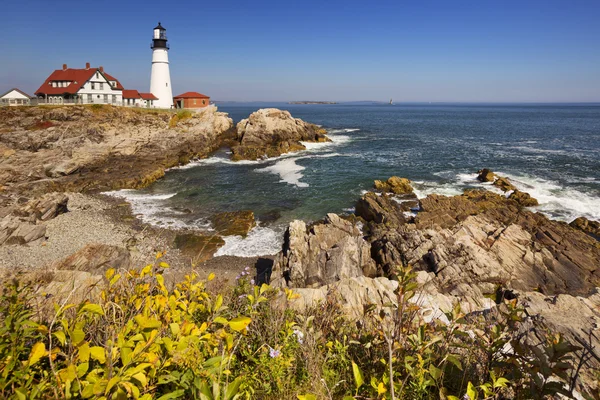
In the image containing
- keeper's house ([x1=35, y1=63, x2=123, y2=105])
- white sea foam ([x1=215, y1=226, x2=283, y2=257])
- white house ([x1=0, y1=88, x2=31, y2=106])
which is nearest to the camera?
Answer: white sea foam ([x1=215, y1=226, x2=283, y2=257])

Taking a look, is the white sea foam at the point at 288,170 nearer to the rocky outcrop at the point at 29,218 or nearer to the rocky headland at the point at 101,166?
the rocky headland at the point at 101,166

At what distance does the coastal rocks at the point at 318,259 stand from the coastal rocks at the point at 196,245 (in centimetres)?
540

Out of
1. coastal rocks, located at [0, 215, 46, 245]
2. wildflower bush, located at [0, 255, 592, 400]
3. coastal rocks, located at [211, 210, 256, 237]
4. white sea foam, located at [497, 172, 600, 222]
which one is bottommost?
coastal rocks, located at [211, 210, 256, 237]

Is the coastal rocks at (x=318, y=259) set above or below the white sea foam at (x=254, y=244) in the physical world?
above

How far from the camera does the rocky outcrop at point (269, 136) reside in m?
47.2

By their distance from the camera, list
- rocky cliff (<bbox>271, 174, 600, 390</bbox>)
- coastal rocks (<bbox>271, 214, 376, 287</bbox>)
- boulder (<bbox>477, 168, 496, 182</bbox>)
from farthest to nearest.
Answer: boulder (<bbox>477, 168, 496, 182</bbox>) < coastal rocks (<bbox>271, 214, 376, 287</bbox>) < rocky cliff (<bbox>271, 174, 600, 390</bbox>)

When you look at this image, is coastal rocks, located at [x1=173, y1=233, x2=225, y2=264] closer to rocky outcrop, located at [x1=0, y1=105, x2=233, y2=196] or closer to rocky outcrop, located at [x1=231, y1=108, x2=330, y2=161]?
rocky outcrop, located at [x1=0, y1=105, x2=233, y2=196]

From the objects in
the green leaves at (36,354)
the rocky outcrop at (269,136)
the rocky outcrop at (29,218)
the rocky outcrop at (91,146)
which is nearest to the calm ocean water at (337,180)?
the rocky outcrop at (269,136)

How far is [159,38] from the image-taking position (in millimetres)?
61625

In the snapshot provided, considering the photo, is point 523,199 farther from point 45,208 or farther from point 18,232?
point 45,208

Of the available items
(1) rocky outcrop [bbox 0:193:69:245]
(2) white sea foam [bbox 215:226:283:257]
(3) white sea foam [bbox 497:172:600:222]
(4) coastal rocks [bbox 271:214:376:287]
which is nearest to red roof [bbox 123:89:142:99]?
(1) rocky outcrop [bbox 0:193:69:245]

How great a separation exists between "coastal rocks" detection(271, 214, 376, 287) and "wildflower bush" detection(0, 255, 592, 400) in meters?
9.19

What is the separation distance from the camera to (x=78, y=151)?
36250 millimetres

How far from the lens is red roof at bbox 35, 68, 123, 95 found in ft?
171
